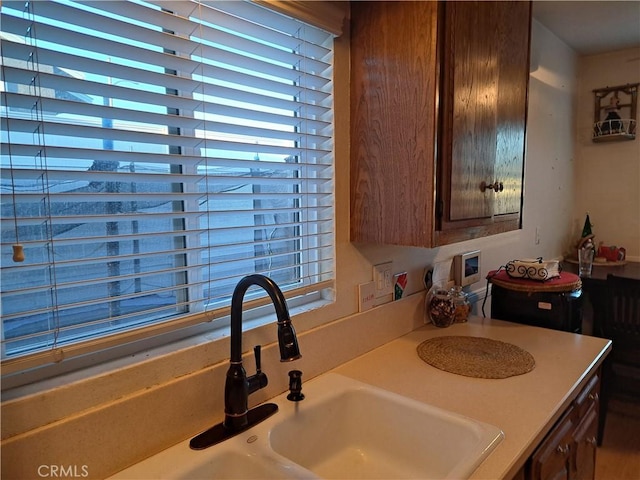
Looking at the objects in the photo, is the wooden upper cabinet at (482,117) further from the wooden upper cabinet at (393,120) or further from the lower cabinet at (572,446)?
the lower cabinet at (572,446)

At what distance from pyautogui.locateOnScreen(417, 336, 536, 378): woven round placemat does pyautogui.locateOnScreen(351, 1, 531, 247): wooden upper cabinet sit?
390 mm

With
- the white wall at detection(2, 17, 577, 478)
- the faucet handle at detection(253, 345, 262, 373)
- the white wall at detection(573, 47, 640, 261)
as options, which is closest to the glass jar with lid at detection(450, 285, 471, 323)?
the white wall at detection(2, 17, 577, 478)

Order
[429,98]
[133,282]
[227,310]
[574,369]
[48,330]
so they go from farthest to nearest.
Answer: [574,369] → [429,98] → [227,310] → [133,282] → [48,330]

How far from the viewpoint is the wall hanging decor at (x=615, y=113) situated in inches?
115

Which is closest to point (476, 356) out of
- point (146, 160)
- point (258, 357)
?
point (258, 357)

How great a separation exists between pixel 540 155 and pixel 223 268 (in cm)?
235

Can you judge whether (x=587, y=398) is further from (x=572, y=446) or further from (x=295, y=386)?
(x=295, y=386)

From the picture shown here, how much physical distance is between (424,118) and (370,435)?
90cm

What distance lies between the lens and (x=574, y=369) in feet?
4.17

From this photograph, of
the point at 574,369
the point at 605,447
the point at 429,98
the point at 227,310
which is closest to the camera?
the point at 227,310

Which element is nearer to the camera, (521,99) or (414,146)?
(414,146)

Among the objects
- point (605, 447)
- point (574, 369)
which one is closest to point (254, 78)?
point (574, 369)

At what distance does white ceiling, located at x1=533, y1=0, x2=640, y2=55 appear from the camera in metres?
2.24

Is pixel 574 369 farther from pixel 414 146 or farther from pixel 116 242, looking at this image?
pixel 116 242
